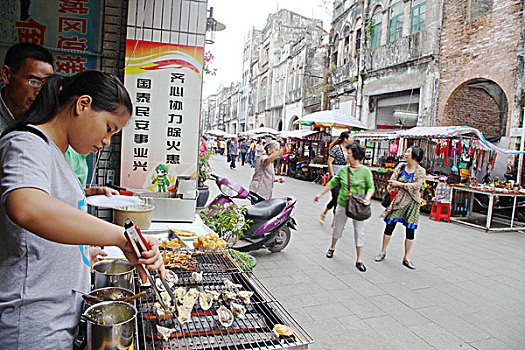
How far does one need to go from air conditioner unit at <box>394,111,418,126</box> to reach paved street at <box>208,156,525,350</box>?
827cm

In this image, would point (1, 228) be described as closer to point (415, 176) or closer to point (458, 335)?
point (458, 335)

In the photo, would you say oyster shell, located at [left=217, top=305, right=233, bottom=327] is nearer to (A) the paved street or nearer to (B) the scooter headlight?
(A) the paved street

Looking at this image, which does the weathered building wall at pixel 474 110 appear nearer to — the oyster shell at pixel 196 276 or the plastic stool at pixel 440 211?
the plastic stool at pixel 440 211

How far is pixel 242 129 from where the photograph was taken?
49.8 m

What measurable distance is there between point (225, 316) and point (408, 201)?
14.5 feet

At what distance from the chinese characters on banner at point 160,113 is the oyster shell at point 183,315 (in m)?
2.89

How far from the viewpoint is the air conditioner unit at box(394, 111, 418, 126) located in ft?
48.1

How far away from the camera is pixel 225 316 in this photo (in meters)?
1.77

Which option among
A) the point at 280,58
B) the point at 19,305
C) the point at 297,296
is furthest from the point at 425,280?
the point at 280,58

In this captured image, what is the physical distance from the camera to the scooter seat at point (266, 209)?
539cm

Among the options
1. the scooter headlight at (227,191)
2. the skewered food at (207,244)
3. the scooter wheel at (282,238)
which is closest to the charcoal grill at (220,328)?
the skewered food at (207,244)

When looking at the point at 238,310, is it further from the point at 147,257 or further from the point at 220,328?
the point at 147,257

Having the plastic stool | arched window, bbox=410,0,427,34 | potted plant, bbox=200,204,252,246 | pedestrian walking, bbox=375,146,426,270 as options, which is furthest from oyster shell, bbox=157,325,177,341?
arched window, bbox=410,0,427,34

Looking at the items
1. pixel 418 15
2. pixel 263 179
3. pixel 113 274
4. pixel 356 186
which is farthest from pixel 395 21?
pixel 113 274
